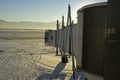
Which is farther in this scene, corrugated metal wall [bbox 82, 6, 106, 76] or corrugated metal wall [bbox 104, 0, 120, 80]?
corrugated metal wall [bbox 82, 6, 106, 76]

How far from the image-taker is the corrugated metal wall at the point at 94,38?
13.6ft

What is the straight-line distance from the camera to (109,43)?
3090 mm

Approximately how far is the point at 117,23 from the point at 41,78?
14.6 ft

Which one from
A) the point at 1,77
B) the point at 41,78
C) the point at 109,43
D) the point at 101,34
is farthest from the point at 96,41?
the point at 1,77

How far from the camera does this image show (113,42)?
3.01 meters

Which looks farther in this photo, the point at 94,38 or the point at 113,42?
the point at 94,38

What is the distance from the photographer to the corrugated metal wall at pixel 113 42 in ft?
9.68

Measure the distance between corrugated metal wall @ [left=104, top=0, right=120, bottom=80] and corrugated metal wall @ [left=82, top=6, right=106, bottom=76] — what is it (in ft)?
3.25

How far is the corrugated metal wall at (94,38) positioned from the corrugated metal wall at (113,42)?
0.99 m

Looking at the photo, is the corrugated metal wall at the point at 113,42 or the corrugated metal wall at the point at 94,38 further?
the corrugated metal wall at the point at 94,38

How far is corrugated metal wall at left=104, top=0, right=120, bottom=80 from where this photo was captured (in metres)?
2.95

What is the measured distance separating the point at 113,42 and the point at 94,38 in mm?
1307

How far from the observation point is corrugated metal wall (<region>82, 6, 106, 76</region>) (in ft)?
13.6

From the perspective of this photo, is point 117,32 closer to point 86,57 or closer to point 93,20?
point 93,20
